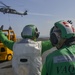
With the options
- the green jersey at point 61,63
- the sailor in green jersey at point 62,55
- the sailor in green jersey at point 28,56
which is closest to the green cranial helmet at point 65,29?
the sailor in green jersey at point 62,55

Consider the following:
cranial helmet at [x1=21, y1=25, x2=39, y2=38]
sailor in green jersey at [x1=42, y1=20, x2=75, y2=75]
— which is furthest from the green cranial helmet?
cranial helmet at [x1=21, y1=25, x2=39, y2=38]

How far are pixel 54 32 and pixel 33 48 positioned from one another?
1.46m

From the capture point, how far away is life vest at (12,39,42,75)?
13.6ft

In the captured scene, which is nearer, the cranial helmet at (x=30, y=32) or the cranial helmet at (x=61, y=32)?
the cranial helmet at (x=61, y=32)

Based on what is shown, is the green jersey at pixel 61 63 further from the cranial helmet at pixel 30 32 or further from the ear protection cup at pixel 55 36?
the cranial helmet at pixel 30 32

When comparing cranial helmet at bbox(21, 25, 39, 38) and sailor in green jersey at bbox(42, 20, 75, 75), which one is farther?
cranial helmet at bbox(21, 25, 39, 38)

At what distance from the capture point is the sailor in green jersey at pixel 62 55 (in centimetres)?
245

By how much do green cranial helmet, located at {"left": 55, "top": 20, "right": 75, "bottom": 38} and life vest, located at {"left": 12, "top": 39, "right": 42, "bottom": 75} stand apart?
4.86ft

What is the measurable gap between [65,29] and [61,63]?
1.19 ft

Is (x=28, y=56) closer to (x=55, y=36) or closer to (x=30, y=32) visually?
(x=30, y=32)

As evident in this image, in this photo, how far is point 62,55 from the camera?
2.47m

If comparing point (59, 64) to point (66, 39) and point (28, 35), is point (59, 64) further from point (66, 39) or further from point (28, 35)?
point (28, 35)

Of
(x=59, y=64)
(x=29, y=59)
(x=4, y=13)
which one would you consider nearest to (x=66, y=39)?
(x=59, y=64)

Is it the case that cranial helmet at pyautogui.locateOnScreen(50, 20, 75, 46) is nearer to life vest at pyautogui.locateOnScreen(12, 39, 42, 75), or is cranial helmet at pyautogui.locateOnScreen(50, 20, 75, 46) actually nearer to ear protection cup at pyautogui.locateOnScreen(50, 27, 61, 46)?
ear protection cup at pyautogui.locateOnScreen(50, 27, 61, 46)
